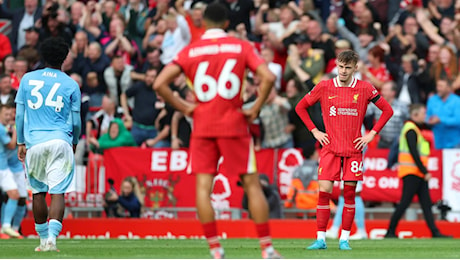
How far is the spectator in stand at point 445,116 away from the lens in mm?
22625

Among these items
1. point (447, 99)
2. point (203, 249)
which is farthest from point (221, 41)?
point (447, 99)

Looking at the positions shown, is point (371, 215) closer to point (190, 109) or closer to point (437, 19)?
point (437, 19)


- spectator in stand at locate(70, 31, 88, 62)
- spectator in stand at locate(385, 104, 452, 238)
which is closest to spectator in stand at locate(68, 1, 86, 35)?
spectator in stand at locate(70, 31, 88, 62)

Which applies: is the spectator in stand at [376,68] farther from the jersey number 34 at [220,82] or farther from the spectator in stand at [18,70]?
the jersey number 34 at [220,82]

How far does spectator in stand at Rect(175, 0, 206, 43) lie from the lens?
2544 centimetres

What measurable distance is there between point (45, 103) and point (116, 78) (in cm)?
1124

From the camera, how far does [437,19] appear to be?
2552cm

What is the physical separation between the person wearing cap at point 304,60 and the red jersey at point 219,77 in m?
12.2

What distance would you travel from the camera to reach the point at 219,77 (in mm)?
11562

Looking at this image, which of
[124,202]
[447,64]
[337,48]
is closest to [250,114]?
[124,202]

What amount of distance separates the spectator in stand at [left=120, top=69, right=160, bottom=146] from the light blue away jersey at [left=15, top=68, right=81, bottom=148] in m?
9.90

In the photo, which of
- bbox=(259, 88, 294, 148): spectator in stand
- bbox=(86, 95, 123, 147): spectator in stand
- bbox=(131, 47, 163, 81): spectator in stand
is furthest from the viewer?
bbox=(131, 47, 163, 81): spectator in stand

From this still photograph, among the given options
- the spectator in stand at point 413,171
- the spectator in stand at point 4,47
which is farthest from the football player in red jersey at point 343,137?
the spectator in stand at point 4,47

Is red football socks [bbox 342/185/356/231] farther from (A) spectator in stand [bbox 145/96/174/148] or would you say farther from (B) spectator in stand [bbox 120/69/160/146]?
(B) spectator in stand [bbox 120/69/160/146]
